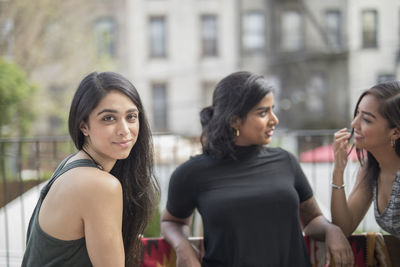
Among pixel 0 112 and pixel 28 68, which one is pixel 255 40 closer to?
pixel 28 68

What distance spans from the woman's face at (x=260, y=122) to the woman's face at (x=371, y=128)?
0.43m

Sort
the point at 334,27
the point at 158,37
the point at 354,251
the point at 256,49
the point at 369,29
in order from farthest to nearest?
the point at 158,37, the point at 256,49, the point at 334,27, the point at 369,29, the point at 354,251

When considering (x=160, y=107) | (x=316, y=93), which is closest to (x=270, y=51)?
(x=316, y=93)

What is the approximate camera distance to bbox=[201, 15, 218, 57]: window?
60.6 ft

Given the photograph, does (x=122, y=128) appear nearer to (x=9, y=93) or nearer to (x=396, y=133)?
(x=396, y=133)

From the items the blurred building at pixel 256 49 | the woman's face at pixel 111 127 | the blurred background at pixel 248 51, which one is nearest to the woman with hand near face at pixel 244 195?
the woman's face at pixel 111 127

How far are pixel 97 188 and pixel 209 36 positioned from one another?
695 inches

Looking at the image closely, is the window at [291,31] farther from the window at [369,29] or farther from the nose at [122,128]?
the nose at [122,128]

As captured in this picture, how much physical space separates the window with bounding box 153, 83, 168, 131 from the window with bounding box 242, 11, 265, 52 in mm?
4089

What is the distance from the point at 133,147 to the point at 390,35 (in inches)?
652

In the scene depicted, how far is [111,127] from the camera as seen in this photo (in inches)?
65.2

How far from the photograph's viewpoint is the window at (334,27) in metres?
17.0

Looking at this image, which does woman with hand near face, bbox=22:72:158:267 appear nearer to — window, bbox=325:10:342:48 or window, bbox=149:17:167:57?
window, bbox=325:10:342:48

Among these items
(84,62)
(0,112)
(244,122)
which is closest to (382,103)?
(244,122)
